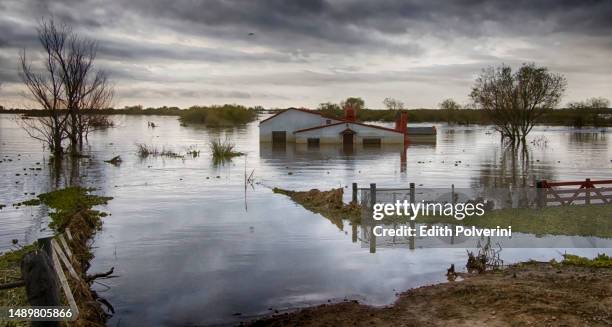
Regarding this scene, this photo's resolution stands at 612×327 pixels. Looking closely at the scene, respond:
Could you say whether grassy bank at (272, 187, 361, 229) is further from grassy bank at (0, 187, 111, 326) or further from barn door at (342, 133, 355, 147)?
barn door at (342, 133, 355, 147)

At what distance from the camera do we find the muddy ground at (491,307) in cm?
1021

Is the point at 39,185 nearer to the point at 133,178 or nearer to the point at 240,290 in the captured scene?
Result: the point at 133,178

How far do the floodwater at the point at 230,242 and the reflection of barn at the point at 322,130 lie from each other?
30820 mm

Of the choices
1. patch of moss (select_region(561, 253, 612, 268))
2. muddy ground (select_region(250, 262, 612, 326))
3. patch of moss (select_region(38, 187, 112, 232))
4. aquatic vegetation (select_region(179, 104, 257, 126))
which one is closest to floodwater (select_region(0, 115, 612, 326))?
patch of moss (select_region(38, 187, 112, 232))

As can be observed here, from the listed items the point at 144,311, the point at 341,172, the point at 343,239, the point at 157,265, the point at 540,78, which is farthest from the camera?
the point at 540,78

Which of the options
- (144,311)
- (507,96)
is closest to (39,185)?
(144,311)

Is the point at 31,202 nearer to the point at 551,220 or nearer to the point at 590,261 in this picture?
the point at 551,220

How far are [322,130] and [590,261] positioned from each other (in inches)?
2416

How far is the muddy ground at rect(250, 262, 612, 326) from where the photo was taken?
10211 millimetres

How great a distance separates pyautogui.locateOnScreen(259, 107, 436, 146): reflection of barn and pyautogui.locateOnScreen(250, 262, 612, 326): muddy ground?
61834mm

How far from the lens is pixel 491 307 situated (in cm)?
1098

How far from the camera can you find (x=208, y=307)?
488 inches

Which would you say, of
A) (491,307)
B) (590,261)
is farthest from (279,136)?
(491,307)

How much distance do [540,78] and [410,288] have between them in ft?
235
